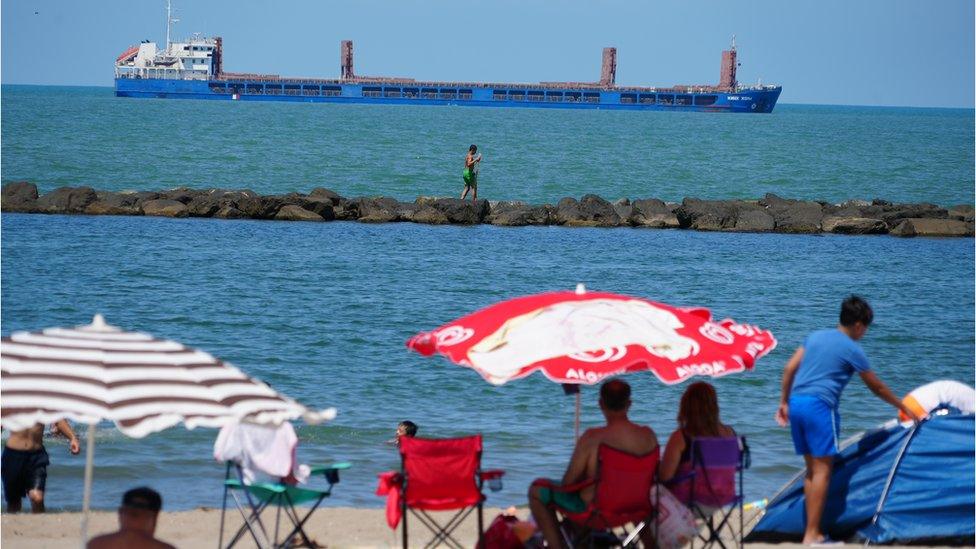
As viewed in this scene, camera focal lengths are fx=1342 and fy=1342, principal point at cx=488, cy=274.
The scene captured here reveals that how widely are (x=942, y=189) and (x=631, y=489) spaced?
4406 cm

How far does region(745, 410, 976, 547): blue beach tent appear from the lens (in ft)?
20.9

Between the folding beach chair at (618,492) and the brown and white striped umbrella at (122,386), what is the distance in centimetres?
148

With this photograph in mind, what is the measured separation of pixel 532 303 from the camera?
598cm

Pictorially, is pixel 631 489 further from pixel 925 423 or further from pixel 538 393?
pixel 538 393

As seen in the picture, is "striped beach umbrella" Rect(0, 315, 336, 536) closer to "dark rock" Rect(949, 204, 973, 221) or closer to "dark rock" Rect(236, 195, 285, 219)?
"dark rock" Rect(236, 195, 285, 219)

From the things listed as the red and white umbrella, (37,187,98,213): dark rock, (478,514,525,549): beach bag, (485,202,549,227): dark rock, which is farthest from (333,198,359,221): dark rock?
(478,514,525,549): beach bag

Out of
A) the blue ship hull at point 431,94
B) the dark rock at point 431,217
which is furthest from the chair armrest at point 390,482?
the blue ship hull at point 431,94

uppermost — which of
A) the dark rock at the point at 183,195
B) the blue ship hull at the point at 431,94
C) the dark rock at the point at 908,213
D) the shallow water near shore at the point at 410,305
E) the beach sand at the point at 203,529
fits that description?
the blue ship hull at the point at 431,94

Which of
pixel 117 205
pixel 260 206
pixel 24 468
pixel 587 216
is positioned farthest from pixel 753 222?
pixel 24 468

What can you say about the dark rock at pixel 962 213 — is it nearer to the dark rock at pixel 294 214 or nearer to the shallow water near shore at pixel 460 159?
the shallow water near shore at pixel 460 159

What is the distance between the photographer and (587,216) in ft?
91.4

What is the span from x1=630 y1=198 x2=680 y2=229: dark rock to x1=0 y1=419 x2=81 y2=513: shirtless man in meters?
20.7

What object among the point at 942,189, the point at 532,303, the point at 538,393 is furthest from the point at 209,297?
the point at 942,189

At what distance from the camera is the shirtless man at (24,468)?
7.39 metres
